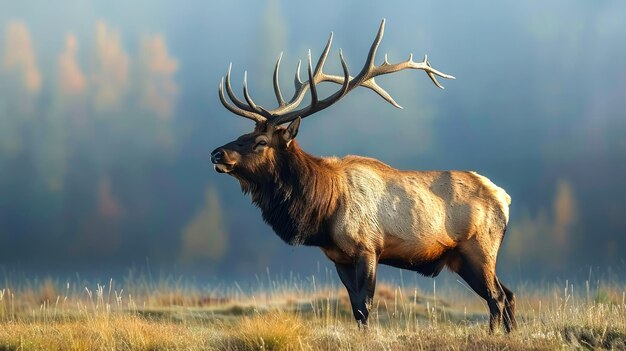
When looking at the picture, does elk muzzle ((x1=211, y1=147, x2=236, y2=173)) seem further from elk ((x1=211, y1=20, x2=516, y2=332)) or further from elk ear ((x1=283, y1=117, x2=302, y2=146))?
elk ear ((x1=283, y1=117, x2=302, y2=146))

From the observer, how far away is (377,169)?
37.3ft

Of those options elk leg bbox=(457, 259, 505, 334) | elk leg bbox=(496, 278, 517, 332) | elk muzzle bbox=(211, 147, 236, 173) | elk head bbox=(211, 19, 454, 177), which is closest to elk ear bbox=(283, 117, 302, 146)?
elk head bbox=(211, 19, 454, 177)

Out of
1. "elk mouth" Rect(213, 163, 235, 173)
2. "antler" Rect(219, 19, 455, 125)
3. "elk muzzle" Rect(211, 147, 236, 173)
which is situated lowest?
"elk mouth" Rect(213, 163, 235, 173)

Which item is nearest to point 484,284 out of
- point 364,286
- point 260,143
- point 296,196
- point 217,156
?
point 364,286

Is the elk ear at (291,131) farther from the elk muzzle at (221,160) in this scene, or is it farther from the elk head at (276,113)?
the elk muzzle at (221,160)

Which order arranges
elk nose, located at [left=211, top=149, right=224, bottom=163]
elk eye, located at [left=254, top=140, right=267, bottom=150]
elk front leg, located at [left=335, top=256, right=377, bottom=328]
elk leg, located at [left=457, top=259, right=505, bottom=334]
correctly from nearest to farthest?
elk front leg, located at [left=335, top=256, right=377, bottom=328] < elk nose, located at [left=211, top=149, right=224, bottom=163] < elk eye, located at [left=254, top=140, right=267, bottom=150] < elk leg, located at [left=457, top=259, right=505, bottom=334]

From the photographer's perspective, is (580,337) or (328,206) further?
(328,206)

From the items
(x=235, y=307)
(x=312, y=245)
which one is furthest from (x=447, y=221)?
(x=235, y=307)

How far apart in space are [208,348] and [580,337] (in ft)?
13.7

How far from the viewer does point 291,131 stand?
10758mm

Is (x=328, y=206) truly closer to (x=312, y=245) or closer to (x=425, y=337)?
(x=312, y=245)

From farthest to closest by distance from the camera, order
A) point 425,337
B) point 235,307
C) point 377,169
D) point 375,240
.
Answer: point 235,307, point 377,169, point 375,240, point 425,337

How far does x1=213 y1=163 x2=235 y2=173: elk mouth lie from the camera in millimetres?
10496

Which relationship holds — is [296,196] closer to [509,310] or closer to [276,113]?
[276,113]
